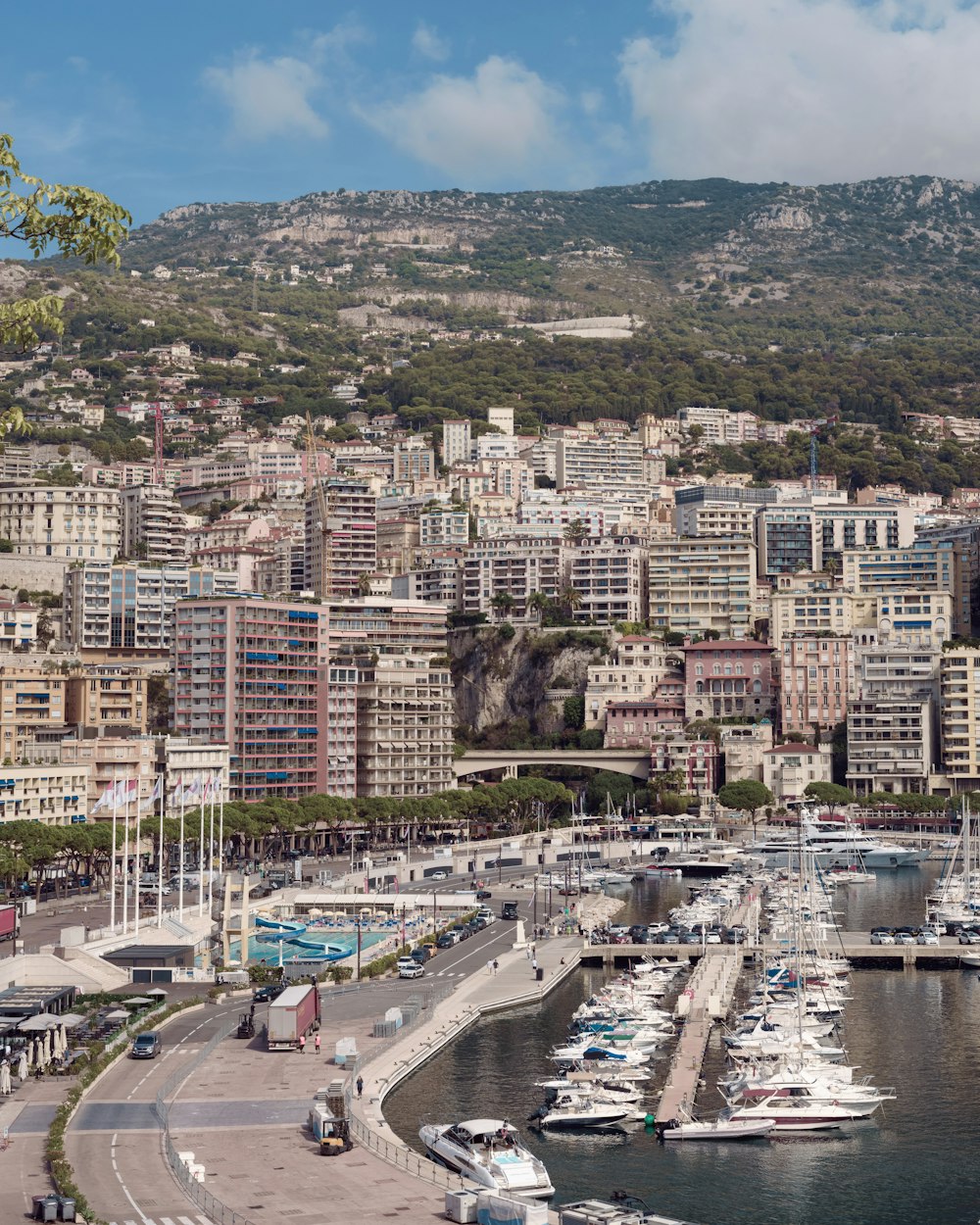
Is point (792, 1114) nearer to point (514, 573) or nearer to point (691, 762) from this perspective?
point (691, 762)

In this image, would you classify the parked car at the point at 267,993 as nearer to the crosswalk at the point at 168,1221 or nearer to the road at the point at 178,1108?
the road at the point at 178,1108

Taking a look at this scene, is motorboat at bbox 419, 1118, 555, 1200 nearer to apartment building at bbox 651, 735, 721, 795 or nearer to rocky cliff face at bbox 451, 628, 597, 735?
apartment building at bbox 651, 735, 721, 795

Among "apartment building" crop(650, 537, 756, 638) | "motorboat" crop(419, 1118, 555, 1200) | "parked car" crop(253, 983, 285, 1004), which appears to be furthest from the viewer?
"apartment building" crop(650, 537, 756, 638)

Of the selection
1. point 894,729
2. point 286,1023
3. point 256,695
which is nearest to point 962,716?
point 894,729

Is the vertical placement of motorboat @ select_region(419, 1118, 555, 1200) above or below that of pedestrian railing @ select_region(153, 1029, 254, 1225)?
below

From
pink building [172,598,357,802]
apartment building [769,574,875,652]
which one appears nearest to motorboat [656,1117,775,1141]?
pink building [172,598,357,802]

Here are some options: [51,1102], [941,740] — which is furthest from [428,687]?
[51,1102]
